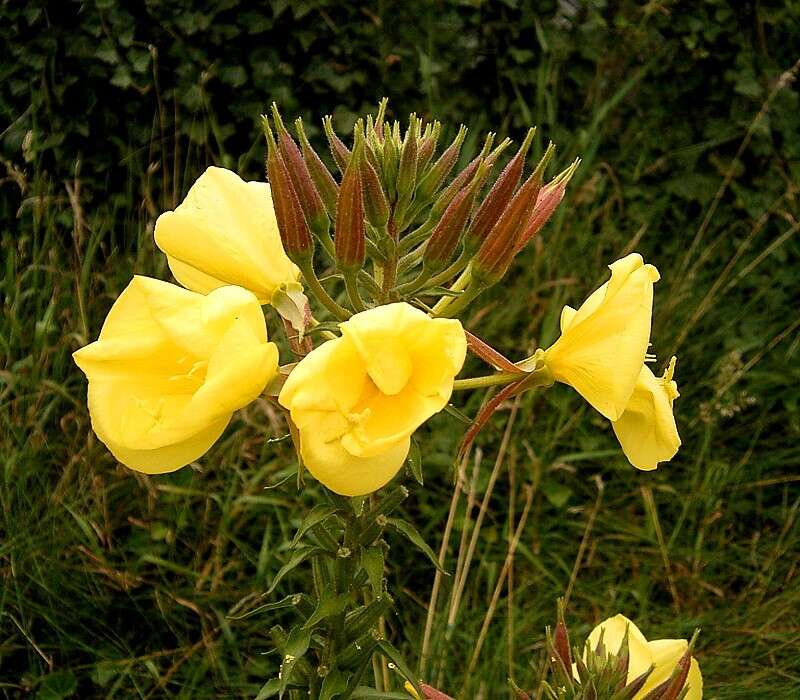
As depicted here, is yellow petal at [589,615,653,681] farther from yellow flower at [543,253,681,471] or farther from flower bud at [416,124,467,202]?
flower bud at [416,124,467,202]

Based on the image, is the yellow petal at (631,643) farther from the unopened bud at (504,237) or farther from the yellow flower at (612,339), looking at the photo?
the unopened bud at (504,237)

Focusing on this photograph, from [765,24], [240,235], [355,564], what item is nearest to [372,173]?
[240,235]

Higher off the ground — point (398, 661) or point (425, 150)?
point (425, 150)

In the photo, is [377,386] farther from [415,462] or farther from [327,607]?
[327,607]

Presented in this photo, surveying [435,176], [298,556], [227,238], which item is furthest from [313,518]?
[435,176]

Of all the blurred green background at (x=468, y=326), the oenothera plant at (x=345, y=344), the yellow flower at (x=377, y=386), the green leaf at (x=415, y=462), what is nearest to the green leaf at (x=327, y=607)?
the oenothera plant at (x=345, y=344)

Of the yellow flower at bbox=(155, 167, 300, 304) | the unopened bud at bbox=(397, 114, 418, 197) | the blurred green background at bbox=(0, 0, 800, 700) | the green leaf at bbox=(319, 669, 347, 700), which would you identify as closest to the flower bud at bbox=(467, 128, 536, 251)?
the unopened bud at bbox=(397, 114, 418, 197)

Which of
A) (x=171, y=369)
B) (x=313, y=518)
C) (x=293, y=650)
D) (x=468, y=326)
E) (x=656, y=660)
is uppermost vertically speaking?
(x=171, y=369)
